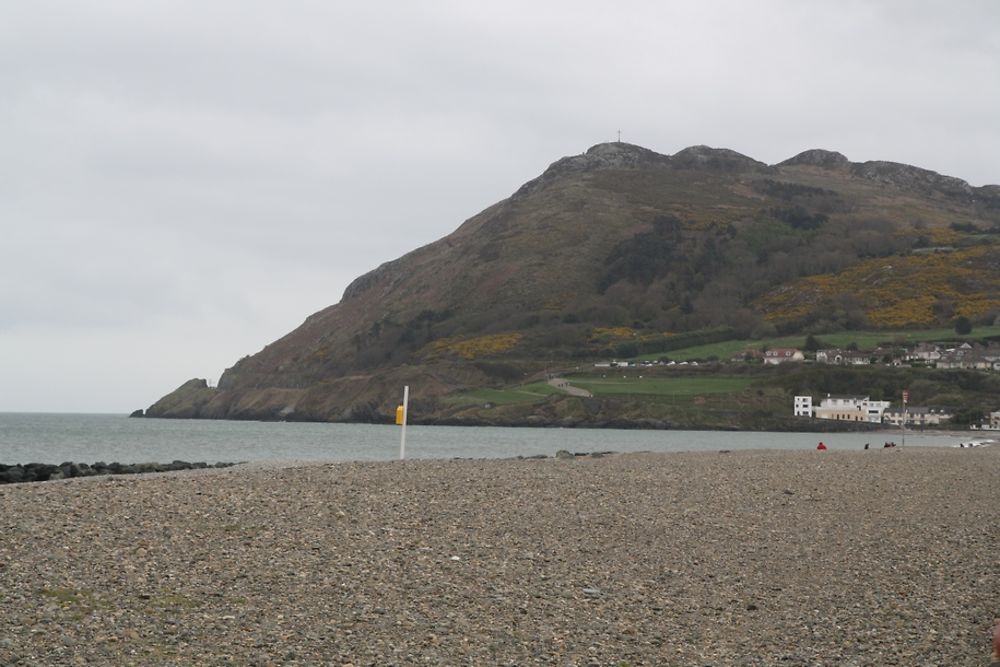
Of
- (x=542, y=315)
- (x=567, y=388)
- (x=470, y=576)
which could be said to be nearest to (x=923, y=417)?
(x=567, y=388)

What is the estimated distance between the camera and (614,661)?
9695 mm

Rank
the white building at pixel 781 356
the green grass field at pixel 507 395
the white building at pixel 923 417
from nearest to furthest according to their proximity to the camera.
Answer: the white building at pixel 923 417 → the green grass field at pixel 507 395 → the white building at pixel 781 356

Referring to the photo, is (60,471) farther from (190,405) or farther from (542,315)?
(190,405)

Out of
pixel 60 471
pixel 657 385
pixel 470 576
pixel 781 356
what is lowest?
pixel 470 576

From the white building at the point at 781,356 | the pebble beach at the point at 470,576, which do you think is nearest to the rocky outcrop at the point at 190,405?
the white building at the point at 781,356

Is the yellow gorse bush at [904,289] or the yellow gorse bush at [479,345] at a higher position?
the yellow gorse bush at [904,289]

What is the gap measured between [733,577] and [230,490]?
7.29 meters

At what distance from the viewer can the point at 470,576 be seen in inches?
481

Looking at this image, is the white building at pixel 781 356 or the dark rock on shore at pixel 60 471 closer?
the dark rock on shore at pixel 60 471

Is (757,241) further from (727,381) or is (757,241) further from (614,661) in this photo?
(614,661)

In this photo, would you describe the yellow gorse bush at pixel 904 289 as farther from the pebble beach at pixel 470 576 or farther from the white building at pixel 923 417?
the pebble beach at pixel 470 576

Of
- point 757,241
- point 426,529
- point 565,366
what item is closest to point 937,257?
point 757,241

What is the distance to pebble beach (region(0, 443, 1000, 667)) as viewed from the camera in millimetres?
9469

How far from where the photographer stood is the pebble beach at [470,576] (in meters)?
9.47
